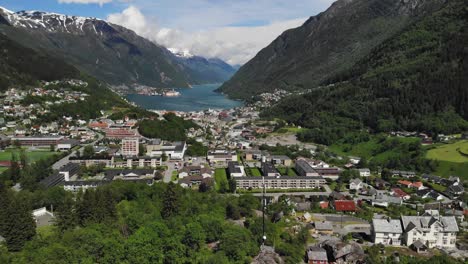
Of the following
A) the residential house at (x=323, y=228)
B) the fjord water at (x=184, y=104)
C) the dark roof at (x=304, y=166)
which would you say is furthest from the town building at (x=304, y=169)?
the fjord water at (x=184, y=104)

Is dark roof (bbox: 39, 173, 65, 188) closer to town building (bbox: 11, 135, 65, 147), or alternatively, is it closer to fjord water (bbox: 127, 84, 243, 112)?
town building (bbox: 11, 135, 65, 147)

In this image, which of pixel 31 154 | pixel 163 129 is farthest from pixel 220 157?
pixel 31 154

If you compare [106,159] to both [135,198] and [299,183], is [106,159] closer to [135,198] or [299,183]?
[135,198]

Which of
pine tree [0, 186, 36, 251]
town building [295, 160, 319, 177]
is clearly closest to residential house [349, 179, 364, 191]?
town building [295, 160, 319, 177]

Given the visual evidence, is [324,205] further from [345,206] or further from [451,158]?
[451,158]

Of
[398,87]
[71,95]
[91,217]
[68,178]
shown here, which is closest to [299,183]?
[91,217]

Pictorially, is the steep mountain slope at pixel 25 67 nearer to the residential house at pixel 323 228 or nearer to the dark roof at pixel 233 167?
the dark roof at pixel 233 167
